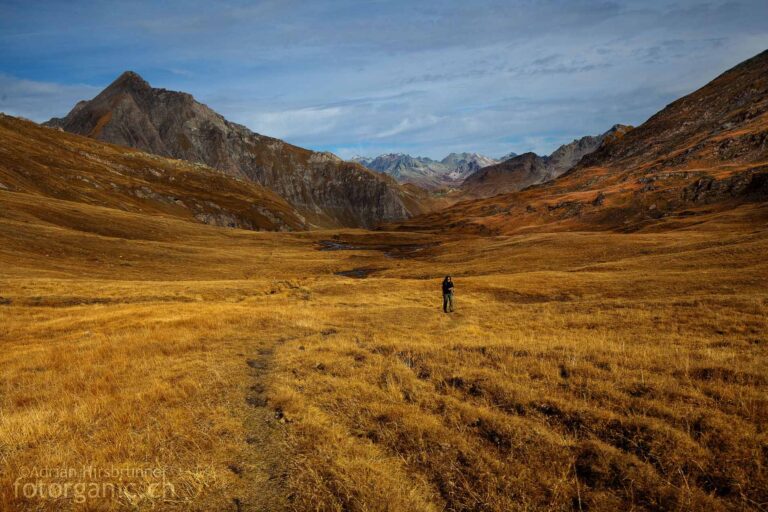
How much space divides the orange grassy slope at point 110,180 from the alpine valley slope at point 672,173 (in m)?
85.5

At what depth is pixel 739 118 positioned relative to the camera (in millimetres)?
120562

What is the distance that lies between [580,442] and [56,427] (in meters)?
11.4

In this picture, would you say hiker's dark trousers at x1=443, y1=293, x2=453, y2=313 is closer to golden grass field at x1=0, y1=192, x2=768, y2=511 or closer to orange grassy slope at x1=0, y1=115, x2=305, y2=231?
golden grass field at x1=0, y1=192, x2=768, y2=511

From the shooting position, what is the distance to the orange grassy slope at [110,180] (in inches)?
4306

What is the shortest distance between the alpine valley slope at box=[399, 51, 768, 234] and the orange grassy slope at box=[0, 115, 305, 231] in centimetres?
8552

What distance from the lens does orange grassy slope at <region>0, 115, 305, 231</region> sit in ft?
359

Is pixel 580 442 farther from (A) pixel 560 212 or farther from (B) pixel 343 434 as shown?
(A) pixel 560 212

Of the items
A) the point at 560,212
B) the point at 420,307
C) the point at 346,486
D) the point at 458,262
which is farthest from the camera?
the point at 560,212

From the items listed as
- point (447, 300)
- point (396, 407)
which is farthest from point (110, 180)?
point (396, 407)

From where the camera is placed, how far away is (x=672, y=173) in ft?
320

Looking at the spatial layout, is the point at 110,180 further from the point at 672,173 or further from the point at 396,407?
the point at 672,173

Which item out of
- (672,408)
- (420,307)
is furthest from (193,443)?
(420,307)

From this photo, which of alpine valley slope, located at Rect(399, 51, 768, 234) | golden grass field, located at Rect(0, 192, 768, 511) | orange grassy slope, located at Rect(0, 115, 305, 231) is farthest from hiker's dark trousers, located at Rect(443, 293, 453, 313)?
orange grassy slope, located at Rect(0, 115, 305, 231)

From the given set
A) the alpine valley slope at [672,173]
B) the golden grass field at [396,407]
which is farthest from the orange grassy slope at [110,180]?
the golden grass field at [396,407]
